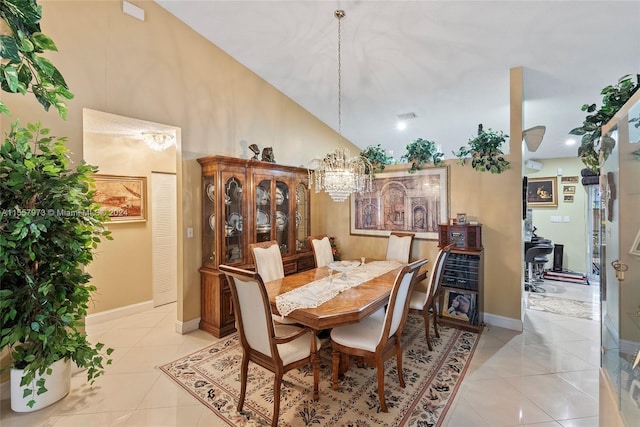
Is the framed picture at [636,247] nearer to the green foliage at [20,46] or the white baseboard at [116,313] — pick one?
the green foliage at [20,46]

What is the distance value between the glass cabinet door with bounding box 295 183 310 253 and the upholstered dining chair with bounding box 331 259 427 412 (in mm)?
2175

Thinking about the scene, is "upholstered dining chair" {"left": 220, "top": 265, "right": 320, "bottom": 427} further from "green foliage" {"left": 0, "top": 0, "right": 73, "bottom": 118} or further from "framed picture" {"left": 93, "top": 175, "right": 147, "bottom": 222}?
"framed picture" {"left": 93, "top": 175, "right": 147, "bottom": 222}

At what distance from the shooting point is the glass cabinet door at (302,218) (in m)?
4.38

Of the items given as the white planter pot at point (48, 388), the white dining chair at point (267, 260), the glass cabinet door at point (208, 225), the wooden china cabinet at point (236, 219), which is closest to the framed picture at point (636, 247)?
the white dining chair at point (267, 260)

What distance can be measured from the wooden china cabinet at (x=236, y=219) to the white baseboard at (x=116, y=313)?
127 centimetres

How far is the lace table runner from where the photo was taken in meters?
2.19

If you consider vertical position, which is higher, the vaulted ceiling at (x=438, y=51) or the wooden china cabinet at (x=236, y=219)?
the vaulted ceiling at (x=438, y=51)

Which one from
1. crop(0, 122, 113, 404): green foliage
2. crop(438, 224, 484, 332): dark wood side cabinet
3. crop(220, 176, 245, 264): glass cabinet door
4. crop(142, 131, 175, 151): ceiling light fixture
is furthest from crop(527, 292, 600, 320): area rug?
crop(142, 131, 175, 151): ceiling light fixture

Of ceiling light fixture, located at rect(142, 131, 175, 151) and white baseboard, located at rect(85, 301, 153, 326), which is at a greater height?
ceiling light fixture, located at rect(142, 131, 175, 151)

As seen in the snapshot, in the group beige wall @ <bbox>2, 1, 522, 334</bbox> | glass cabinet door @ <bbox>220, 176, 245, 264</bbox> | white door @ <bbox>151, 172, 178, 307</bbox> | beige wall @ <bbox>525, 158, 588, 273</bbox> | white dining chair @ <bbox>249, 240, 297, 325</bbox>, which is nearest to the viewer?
beige wall @ <bbox>2, 1, 522, 334</bbox>

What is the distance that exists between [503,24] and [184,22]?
11.2ft

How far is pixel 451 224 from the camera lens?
3592 millimetres

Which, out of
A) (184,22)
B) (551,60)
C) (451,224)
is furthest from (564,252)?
(184,22)

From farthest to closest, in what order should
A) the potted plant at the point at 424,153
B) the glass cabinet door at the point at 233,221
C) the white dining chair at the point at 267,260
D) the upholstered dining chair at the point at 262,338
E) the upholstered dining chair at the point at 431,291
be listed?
the potted plant at the point at 424,153
the glass cabinet door at the point at 233,221
the white dining chair at the point at 267,260
the upholstered dining chair at the point at 431,291
the upholstered dining chair at the point at 262,338
